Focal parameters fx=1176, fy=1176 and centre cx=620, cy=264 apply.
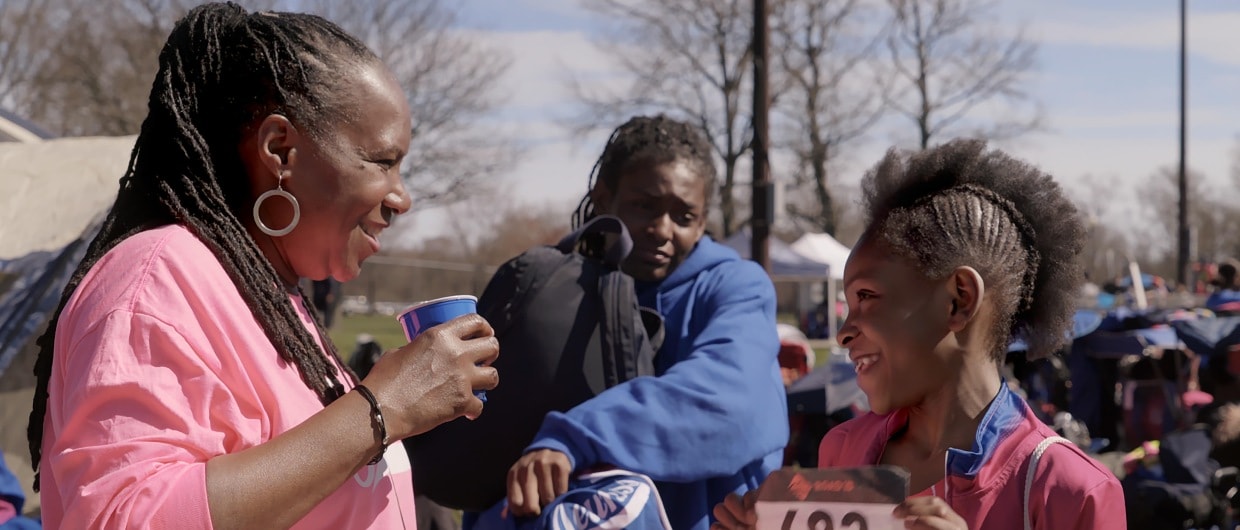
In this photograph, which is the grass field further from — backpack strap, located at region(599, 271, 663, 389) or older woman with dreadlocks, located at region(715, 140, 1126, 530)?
older woman with dreadlocks, located at region(715, 140, 1126, 530)

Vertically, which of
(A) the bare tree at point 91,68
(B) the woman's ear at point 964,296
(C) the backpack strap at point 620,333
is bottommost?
(C) the backpack strap at point 620,333

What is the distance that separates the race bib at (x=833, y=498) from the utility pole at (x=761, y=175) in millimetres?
9512

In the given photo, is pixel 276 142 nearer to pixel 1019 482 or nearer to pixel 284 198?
pixel 284 198

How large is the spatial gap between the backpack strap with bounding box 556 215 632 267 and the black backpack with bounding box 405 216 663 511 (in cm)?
9

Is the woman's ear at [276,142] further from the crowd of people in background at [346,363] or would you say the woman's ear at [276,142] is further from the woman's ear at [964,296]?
the woman's ear at [964,296]

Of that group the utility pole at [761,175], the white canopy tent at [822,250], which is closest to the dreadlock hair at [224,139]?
the utility pole at [761,175]

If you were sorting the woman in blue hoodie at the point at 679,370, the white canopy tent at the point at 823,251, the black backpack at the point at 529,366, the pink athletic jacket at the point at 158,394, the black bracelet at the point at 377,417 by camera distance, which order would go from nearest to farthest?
the pink athletic jacket at the point at 158,394 → the black bracelet at the point at 377,417 → the woman in blue hoodie at the point at 679,370 → the black backpack at the point at 529,366 → the white canopy tent at the point at 823,251

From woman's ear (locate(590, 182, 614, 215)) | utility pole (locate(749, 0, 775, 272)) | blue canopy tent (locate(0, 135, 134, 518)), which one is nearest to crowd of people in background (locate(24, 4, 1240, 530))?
woman's ear (locate(590, 182, 614, 215))

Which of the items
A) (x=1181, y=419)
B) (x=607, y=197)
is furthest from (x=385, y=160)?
(x=1181, y=419)

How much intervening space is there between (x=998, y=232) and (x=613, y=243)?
1049mm

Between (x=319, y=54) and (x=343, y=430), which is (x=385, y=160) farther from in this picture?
(x=343, y=430)

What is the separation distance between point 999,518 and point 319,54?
1319mm

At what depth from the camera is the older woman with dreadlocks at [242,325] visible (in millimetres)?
1368

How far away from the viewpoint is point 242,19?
1.75 metres
